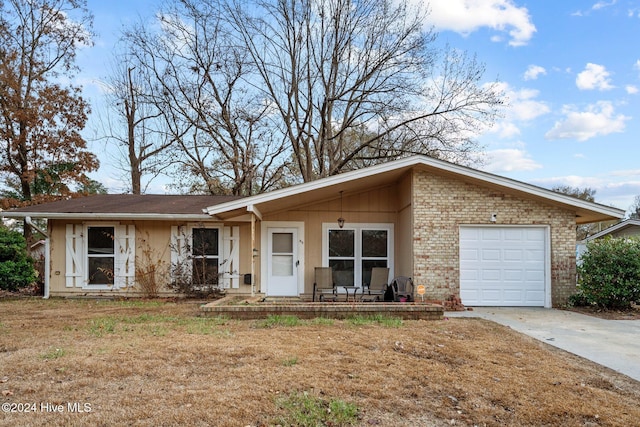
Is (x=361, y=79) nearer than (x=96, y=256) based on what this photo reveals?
No

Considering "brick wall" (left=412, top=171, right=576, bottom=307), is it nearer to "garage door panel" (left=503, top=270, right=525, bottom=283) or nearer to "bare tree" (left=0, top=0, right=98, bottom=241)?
"garage door panel" (left=503, top=270, right=525, bottom=283)

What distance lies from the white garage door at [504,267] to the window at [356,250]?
2.39 meters

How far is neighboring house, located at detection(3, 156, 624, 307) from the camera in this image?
9.66 meters

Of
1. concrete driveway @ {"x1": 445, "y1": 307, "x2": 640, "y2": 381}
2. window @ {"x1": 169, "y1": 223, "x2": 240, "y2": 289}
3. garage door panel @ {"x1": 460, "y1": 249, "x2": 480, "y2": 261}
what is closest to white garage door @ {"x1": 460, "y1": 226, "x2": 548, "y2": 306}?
garage door panel @ {"x1": 460, "y1": 249, "x2": 480, "y2": 261}

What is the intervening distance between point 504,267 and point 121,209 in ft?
31.6

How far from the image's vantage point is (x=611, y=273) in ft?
29.5

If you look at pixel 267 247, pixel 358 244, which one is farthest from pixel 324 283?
pixel 267 247

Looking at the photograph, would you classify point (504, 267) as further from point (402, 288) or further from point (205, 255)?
point (205, 255)

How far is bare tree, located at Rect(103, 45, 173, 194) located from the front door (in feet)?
41.2

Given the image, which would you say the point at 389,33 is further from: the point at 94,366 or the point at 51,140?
the point at 94,366

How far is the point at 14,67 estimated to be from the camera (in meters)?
17.2

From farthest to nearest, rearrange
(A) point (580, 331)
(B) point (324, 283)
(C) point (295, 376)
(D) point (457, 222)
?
(B) point (324, 283) → (D) point (457, 222) → (A) point (580, 331) → (C) point (295, 376)

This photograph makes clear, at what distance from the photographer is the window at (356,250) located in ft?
38.1

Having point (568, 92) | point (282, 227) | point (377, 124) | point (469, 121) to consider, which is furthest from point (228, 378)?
point (377, 124)
